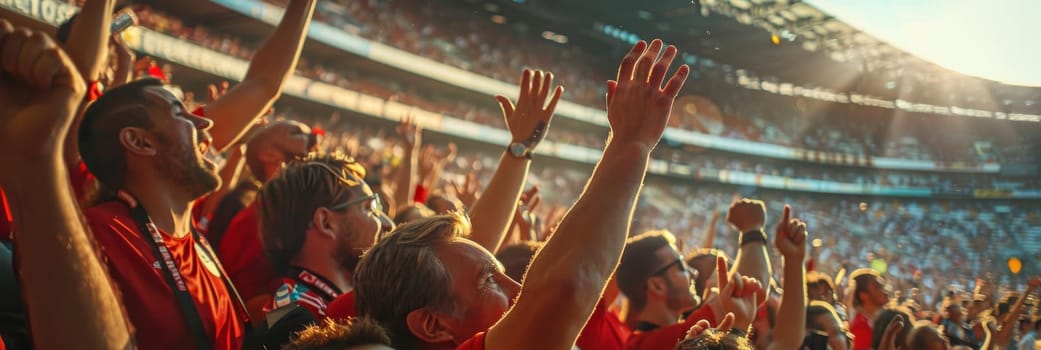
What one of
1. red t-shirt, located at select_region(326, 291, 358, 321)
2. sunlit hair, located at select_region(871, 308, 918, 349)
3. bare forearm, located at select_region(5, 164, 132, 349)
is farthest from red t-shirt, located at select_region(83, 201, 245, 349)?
sunlit hair, located at select_region(871, 308, 918, 349)

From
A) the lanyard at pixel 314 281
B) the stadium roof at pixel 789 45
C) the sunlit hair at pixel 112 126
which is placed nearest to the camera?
the sunlit hair at pixel 112 126

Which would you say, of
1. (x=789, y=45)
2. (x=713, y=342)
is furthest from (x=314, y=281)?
(x=789, y=45)

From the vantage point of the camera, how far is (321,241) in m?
2.79

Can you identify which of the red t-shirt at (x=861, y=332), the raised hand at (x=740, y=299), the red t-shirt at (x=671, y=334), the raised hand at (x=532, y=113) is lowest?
the red t-shirt at (x=861, y=332)

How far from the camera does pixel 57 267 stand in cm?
139

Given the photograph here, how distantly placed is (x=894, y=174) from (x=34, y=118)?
40.1 meters

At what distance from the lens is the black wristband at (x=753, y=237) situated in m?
4.11

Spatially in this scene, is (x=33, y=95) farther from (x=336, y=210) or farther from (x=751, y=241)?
(x=751, y=241)

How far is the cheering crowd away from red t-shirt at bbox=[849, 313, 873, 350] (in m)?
1.31

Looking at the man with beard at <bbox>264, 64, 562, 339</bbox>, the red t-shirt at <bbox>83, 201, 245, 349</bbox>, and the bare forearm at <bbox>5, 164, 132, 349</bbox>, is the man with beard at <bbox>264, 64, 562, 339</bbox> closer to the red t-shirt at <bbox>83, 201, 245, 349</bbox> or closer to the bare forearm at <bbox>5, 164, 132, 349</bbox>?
the red t-shirt at <bbox>83, 201, 245, 349</bbox>

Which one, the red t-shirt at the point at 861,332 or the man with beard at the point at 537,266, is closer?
the man with beard at the point at 537,266

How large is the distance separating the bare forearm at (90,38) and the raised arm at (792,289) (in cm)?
237

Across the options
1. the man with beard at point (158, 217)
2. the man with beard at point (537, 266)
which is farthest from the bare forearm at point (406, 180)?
the man with beard at point (537, 266)

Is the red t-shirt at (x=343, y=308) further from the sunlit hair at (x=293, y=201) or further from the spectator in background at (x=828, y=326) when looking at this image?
the spectator in background at (x=828, y=326)
